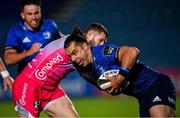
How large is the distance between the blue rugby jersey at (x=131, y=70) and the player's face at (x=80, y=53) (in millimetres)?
76

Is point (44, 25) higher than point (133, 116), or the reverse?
point (44, 25)

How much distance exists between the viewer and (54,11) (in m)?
16.5

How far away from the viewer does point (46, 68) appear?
6.02m

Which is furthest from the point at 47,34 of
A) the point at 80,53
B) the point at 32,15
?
the point at 80,53

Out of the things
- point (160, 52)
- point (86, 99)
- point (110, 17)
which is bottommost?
point (86, 99)

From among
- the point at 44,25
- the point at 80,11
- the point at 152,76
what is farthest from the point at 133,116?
the point at 80,11

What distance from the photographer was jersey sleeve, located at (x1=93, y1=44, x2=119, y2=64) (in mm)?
5082

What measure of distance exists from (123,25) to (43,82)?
9.47 metres

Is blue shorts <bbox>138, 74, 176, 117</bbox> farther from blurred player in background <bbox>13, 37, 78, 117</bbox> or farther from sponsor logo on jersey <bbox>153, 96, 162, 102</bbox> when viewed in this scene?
blurred player in background <bbox>13, 37, 78, 117</bbox>

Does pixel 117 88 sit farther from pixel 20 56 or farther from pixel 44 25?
pixel 44 25

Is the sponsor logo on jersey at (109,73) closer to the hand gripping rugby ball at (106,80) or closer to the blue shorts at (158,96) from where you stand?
the hand gripping rugby ball at (106,80)

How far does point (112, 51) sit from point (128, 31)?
1009 cm

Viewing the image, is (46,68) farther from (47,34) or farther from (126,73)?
(126,73)

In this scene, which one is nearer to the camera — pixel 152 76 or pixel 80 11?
pixel 152 76
